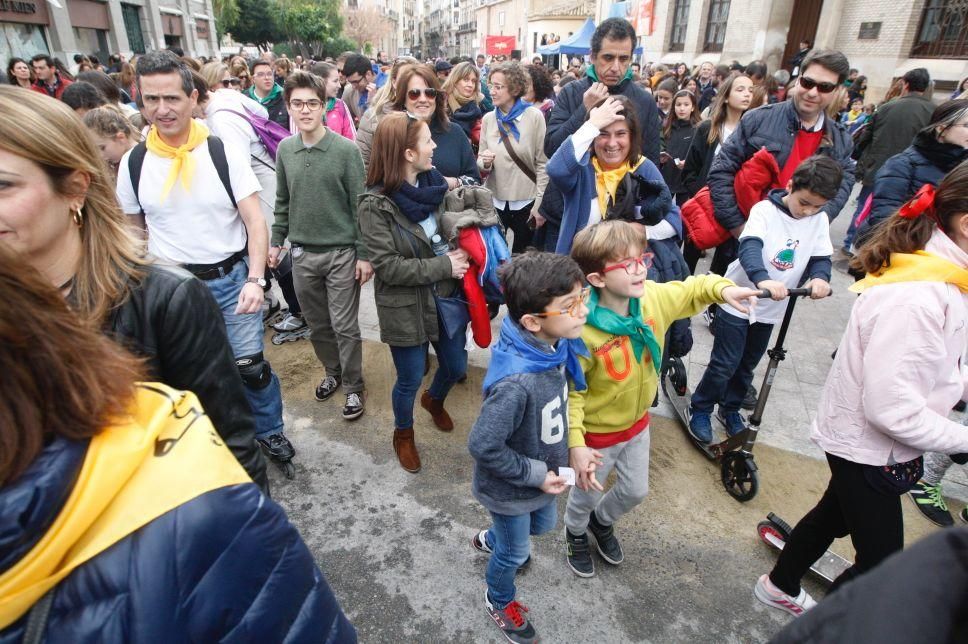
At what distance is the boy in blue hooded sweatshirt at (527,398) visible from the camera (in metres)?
1.99

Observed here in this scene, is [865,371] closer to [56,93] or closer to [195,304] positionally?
[195,304]

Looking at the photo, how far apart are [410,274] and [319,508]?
56.1 inches

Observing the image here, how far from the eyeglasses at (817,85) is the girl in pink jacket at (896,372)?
5.97 ft

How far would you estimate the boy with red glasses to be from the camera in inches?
88.2

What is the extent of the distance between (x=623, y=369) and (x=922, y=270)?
3.56 feet

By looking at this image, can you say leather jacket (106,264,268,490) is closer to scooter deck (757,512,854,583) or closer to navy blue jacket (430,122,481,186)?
scooter deck (757,512,854,583)

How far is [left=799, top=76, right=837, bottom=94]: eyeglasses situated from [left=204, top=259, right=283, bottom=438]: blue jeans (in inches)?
145

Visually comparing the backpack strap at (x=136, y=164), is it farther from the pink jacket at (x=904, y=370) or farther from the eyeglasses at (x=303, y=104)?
the pink jacket at (x=904, y=370)

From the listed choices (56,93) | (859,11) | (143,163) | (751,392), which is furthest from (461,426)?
(859,11)

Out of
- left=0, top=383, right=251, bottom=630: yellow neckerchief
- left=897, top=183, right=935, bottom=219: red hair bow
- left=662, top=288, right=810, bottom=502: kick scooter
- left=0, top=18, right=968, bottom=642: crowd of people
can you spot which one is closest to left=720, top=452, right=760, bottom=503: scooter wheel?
left=662, top=288, right=810, bottom=502: kick scooter

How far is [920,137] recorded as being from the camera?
140 inches

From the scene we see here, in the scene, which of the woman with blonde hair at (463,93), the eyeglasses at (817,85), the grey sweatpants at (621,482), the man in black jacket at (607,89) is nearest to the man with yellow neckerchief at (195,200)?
the grey sweatpants at (621,482)

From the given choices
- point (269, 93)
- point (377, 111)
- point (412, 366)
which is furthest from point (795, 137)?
point (269, 93)

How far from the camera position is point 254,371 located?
309 cm
